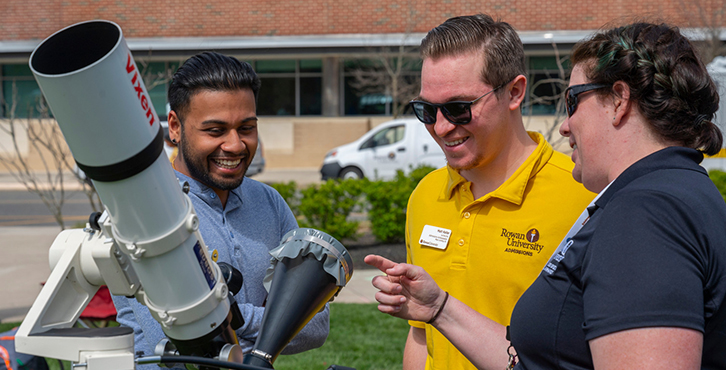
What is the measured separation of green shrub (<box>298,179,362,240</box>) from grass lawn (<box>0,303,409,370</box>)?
2.74 metres

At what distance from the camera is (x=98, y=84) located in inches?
45.3

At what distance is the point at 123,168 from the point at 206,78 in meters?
1.26

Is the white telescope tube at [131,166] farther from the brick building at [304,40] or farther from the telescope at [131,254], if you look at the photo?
the brick building at [304,40]

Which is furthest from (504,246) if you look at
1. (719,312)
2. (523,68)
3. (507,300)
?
(719,312)

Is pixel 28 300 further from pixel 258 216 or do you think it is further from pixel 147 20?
pixel 147 20

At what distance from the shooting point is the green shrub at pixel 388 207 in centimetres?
948

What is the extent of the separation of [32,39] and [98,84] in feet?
82.2

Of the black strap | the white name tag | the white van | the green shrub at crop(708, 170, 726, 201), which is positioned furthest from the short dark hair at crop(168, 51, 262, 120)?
the white van

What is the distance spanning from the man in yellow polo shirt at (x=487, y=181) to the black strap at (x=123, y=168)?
4.55 feet

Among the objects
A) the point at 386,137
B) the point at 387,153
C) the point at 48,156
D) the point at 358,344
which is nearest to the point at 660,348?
the point at 358,344

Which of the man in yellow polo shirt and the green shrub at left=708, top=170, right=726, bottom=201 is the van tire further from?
the man in yellow polo shirt

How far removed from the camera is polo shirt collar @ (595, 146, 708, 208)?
59.3 inches

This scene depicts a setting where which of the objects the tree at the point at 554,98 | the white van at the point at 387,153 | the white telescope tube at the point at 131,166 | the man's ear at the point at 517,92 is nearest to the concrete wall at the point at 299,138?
the white van at the point at 387,153

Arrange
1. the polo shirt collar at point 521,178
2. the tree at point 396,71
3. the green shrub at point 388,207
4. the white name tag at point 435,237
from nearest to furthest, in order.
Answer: the polo shirt collar at point 521,178
the white name tag at point 435,237
the green shrub at point 388,207
the tree at point 396,71
